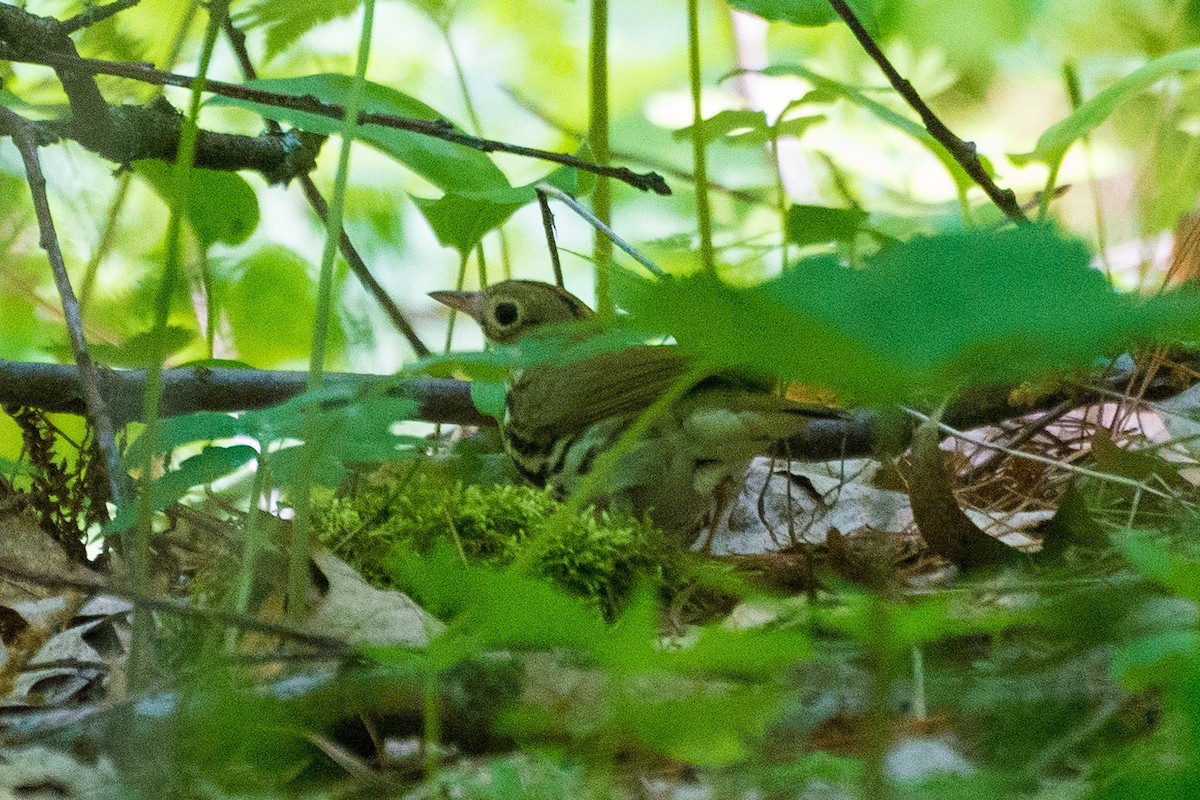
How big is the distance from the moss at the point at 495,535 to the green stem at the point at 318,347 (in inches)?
14.9

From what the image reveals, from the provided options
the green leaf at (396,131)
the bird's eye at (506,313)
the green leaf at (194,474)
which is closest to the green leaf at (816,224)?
the green leaf at (396,131)

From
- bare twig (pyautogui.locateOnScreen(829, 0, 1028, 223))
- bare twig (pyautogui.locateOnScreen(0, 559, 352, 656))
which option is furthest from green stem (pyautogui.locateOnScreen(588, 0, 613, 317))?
bare twig (pyautogui.locateOnScreen(0, 559, 352, 656))

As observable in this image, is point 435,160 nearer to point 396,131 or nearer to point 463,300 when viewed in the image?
point 396,131

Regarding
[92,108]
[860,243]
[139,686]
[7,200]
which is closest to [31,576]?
[139,686]

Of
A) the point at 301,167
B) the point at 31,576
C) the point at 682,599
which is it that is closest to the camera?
the point at 31,576

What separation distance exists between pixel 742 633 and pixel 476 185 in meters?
1.20

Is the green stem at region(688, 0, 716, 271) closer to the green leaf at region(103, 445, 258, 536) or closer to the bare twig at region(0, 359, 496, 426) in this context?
the bare twig at region(0, 359, 496, 426)

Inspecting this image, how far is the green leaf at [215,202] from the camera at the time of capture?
1917 mm

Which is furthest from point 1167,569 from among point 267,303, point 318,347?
point 267,303

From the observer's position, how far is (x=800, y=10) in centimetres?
181

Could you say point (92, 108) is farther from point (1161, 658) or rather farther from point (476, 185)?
point (1161, 658)

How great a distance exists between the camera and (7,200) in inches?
81.9

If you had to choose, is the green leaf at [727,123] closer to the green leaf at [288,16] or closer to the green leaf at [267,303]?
the green leaf at [288,16]

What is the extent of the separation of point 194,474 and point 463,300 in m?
1.34
